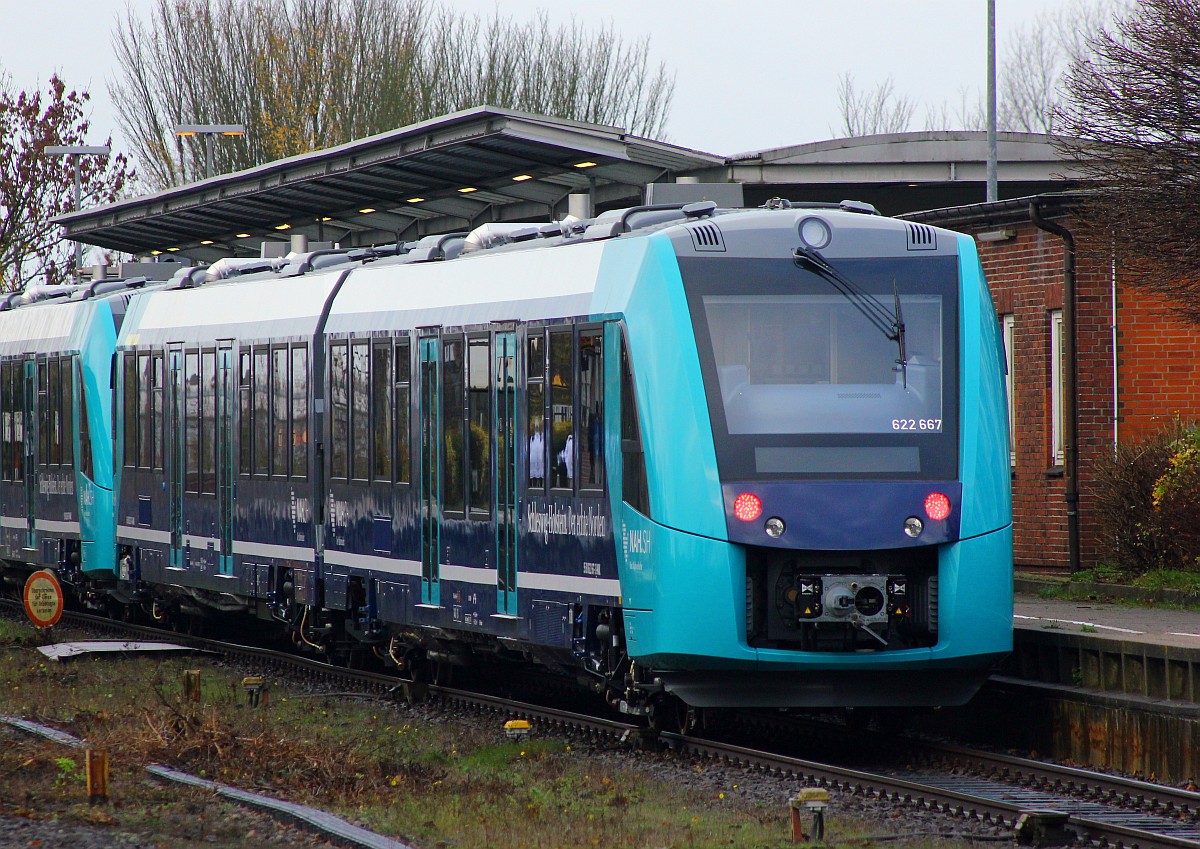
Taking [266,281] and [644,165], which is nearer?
[266,281]

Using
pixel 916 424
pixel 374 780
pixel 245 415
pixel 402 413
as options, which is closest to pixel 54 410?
pixel 245 415

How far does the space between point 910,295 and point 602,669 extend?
2986 millimetres

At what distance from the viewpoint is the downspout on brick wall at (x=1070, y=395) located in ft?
70.9

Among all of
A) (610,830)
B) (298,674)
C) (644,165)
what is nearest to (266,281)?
(298,674)

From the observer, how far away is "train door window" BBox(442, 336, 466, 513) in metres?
14.8

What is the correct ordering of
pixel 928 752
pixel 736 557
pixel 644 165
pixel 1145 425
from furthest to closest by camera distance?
1. pixel 644 165
2. pixel 1145 425
3. pixel 928 752
4. pixel 736 557

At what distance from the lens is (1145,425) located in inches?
853

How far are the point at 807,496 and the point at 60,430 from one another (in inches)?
538

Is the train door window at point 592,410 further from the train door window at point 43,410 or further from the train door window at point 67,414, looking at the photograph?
the train door window at point 43,410

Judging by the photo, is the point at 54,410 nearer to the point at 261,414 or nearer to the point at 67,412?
the point at 67,412

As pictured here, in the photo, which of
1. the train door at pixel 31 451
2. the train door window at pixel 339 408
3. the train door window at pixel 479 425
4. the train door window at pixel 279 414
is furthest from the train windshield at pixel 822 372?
the train door at pixel 31 451

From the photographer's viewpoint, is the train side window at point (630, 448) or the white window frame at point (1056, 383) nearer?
the train side window at point (630, 448)

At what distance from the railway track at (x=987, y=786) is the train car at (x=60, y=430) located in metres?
9.22

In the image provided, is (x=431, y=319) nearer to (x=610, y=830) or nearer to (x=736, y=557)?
(x=736, y=557)
